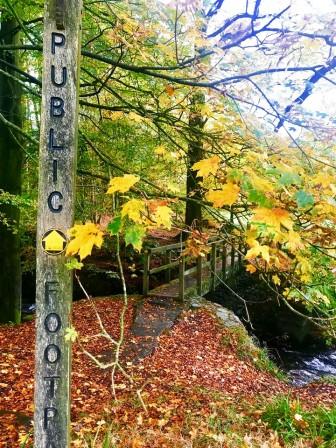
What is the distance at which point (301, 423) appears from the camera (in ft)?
12.7

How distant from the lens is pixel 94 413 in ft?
13.6

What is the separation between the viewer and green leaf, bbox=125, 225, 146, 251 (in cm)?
178

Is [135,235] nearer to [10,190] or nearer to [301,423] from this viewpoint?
[301,423]

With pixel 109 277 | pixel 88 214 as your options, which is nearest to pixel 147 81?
pixel 88 214

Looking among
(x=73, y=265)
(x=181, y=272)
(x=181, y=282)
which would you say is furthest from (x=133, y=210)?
(x=181, y=282)

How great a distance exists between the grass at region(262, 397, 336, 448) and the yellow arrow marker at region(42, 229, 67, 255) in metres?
2.84

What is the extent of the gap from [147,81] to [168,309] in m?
4.26

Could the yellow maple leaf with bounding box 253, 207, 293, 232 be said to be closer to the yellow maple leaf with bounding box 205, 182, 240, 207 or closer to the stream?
the yellow maple leaf with bounding box 205, 182, 240, 207

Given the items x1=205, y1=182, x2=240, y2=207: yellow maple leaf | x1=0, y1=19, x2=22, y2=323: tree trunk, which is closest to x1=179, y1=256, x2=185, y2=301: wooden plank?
x1=0, y1=19, x2=22, y2=323: tree trunk

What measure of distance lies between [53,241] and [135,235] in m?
0.44

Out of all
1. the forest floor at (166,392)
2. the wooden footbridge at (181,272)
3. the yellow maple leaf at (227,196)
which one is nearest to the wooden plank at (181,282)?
the wooden footbridge at (181,272)

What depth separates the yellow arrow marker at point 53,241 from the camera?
1.98m

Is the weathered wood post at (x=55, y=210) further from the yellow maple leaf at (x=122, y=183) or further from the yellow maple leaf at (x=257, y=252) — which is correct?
the yellow maple leaf at (x=257, y=252)

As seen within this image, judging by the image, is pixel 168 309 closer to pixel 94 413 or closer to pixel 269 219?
pixel 94 413
